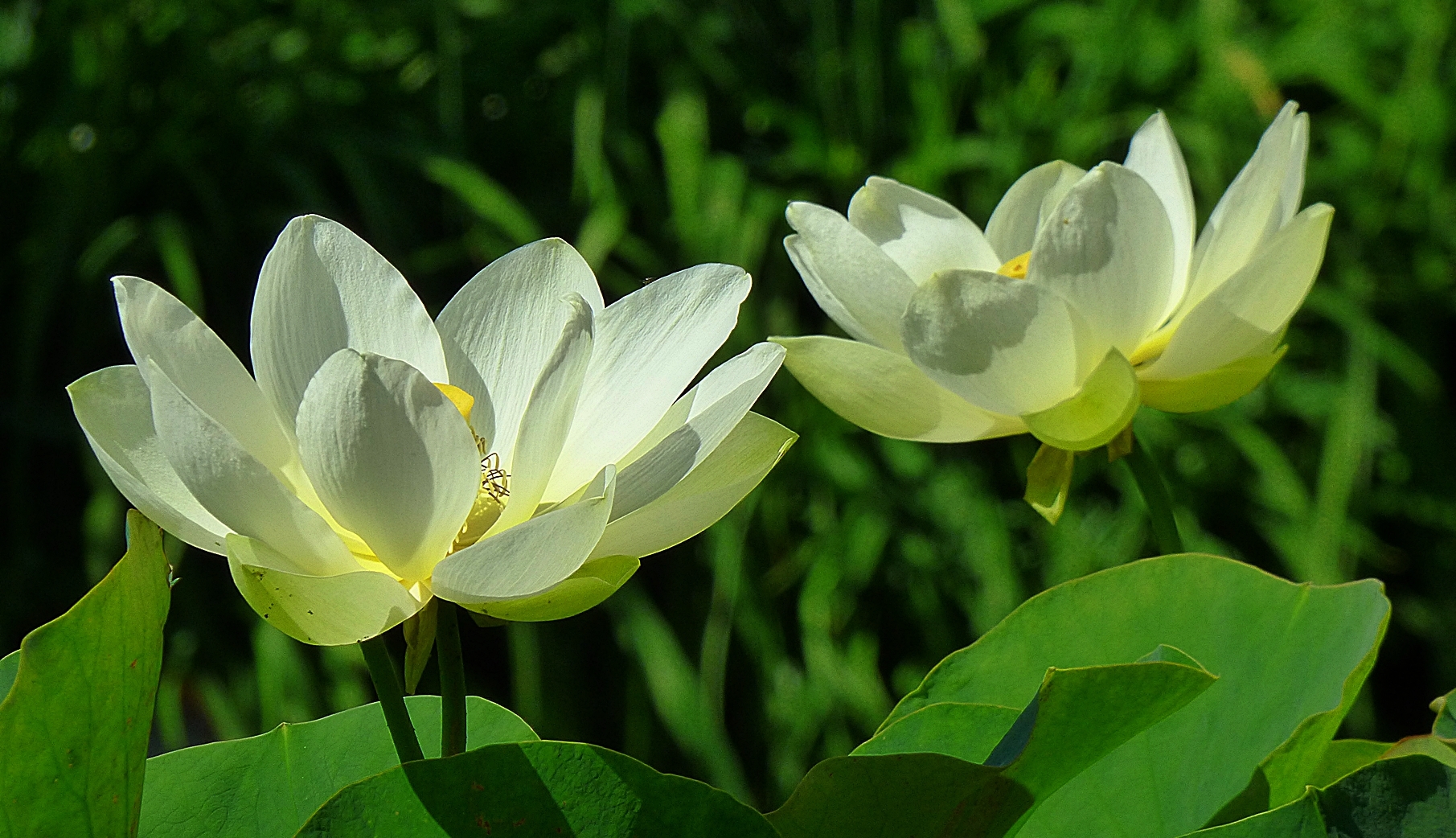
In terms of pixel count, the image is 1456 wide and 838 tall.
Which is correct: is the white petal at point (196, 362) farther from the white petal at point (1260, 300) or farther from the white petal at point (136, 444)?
the white petal at point (1260, 300)

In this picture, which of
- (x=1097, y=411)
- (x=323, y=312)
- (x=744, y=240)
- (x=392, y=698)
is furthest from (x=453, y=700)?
(x=744, y=240)

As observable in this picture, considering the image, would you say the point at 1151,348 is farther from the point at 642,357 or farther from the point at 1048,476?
the point at 642,357

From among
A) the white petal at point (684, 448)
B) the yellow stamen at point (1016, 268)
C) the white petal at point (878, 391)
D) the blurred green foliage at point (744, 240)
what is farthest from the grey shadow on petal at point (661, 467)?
the blurred green foliage at point (744, 240)

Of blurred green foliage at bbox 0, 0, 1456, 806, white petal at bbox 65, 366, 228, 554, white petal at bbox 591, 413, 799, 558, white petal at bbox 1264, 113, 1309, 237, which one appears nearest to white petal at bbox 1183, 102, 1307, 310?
white petal at bbox 1264, 113, 1309, 237

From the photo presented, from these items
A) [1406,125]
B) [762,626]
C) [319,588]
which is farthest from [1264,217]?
[1406,125]

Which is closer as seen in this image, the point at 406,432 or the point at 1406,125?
the point at 406,432

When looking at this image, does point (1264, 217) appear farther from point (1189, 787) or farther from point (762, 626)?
point (762, 626)
